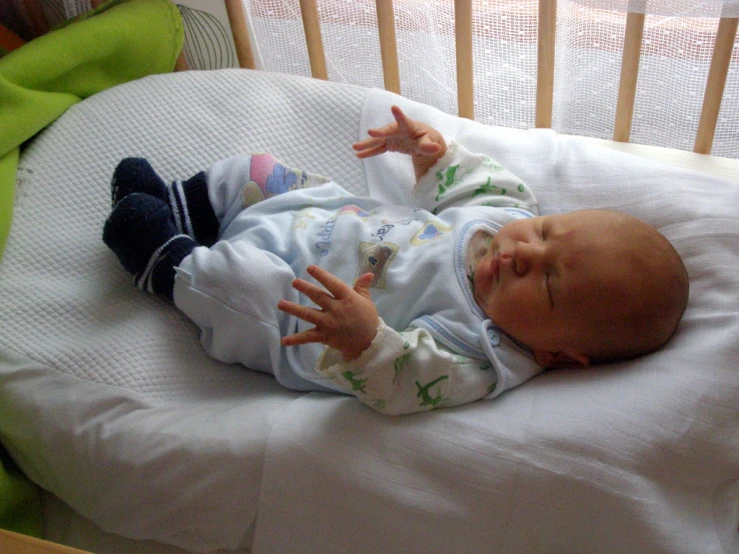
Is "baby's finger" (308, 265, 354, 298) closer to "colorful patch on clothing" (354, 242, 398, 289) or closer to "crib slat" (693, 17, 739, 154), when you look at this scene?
"colorful patch on clothing" (354, 242, 398, 289)

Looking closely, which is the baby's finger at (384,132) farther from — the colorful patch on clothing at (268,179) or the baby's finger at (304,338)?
the baby's finger at (304,338)

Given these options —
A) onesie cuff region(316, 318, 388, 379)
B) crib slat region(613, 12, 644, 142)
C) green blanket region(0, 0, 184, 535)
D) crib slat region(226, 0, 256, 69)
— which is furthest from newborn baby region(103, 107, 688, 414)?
crib slat region(226, 0, 256, 69)

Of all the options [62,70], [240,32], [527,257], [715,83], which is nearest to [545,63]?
[715,83]

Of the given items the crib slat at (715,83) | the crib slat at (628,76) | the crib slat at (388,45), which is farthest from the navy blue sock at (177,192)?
the crib slat at (715,83)

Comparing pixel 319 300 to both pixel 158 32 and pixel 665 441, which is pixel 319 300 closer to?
pixel 665 441

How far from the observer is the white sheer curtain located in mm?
1295

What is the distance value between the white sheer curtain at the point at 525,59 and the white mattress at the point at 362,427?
0.71ft

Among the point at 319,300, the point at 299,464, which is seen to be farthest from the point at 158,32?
the point at 299,464

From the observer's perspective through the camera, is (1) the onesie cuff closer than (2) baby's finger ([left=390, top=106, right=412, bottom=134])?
Yes

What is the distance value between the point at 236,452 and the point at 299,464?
8 cm

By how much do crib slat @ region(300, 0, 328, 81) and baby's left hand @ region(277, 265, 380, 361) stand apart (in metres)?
0.83

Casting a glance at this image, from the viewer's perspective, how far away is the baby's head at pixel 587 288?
91 cm

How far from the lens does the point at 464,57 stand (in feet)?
4.70

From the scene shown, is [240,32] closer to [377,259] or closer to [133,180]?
[133,180]
